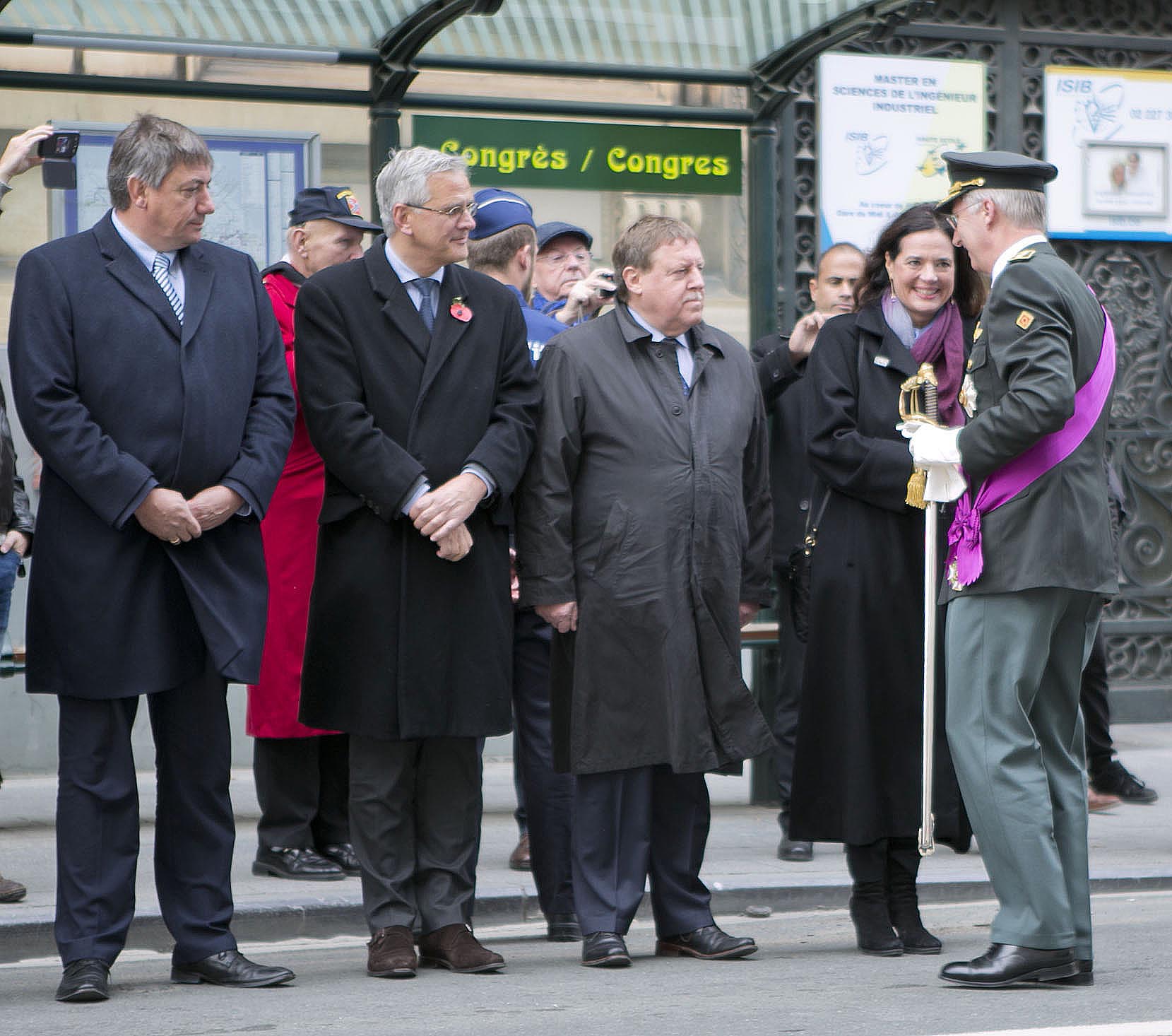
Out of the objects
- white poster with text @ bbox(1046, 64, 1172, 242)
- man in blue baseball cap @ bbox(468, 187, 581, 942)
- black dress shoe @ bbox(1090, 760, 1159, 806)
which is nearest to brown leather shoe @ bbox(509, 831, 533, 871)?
man in blue baseball cap @ bbox(468, 187, 581, 942)

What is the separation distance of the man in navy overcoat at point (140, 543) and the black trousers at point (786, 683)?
117 inches

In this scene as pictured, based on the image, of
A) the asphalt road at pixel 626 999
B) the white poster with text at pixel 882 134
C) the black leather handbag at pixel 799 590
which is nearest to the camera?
the asphalt road at pixel 626 999

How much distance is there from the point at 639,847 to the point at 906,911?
822mm

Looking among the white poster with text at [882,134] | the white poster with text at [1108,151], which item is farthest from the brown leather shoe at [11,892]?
the white poster with text at [1108,151]

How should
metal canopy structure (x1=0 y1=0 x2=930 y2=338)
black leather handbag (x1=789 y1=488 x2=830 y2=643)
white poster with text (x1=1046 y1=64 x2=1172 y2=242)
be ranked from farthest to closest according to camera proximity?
white poster with text (x1=1046 y1=64 x2=1172 y2=242)
metal canopy structure (x1=0 y1=0 x2=930 y2=338)
black leather handbag (x1=789 y1=488 x2=830 y2=643)

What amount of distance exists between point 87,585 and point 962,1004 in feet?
7.90

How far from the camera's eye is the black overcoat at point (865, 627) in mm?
5645

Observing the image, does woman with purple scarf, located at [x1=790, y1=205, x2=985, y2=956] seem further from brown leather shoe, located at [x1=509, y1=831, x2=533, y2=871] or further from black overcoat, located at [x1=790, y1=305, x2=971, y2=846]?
brown leather shoe, located at [x1=509, y1=831, x2=533, y2=871]

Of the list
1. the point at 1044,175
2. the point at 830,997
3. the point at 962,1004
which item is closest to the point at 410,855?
the point at 830,997

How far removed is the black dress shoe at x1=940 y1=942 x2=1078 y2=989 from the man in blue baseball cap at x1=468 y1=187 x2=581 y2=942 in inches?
53.5

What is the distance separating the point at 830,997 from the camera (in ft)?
16.3

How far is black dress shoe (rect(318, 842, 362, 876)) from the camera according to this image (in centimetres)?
668

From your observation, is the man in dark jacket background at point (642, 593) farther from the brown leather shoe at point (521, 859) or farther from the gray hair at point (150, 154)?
the brown leather shoe at point (521, 859)

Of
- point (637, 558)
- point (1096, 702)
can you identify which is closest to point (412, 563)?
point (637, 558)
